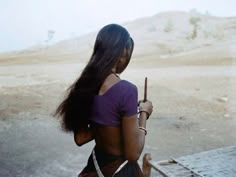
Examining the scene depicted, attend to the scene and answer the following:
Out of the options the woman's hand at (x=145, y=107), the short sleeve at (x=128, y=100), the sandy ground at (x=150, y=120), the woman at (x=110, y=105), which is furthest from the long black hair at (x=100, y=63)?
the sandy ground at (x=150, y=120)

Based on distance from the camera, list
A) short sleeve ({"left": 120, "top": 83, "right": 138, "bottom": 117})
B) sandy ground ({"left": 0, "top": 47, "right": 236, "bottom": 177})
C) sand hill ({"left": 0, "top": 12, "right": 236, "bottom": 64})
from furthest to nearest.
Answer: sand hill ({"left": 0, "top": 12, "right": 236, "bottom": 64}), sandy ground ({"left": 0, "top": 47, "right": 236, "bottom": 177}), short sleeve ({"left": 120, "top": 83, "right": 138, "bottom": 117})

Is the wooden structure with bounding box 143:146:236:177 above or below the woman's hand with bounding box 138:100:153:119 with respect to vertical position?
below

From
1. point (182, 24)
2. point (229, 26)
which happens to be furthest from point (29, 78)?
point (182, 24)

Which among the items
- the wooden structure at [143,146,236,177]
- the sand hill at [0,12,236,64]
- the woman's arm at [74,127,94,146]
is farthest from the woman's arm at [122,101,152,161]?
the sand hill at [0,12,236,64]

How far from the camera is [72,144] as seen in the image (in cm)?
391

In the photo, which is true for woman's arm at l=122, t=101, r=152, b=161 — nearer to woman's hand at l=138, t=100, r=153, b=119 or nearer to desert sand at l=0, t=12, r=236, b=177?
woman's hand at l=138, t=100, r=153, b=119

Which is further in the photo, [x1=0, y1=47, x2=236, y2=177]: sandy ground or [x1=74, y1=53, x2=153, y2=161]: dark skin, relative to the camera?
[x1=0, y1=47, x2=236, y2=177]: sandy ground

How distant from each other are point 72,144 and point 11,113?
71.6 inches

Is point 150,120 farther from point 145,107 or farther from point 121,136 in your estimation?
point 121,136

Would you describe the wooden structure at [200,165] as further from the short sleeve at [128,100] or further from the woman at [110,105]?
the short sleeve at [128,100]

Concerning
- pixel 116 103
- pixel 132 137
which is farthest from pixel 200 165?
pixel 116 103

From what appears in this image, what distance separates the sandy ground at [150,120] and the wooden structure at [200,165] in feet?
3.78

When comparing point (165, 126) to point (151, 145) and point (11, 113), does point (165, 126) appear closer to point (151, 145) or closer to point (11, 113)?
point (151, 145)

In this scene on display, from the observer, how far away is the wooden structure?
2078 millimetres
